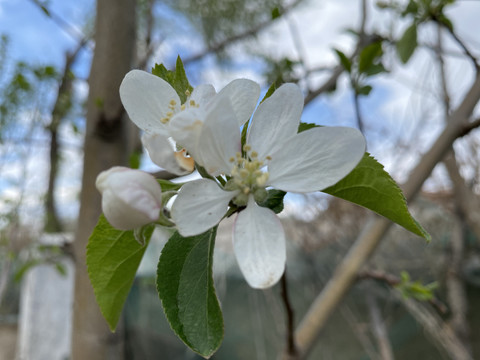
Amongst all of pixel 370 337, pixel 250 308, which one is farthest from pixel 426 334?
pixel 250 308

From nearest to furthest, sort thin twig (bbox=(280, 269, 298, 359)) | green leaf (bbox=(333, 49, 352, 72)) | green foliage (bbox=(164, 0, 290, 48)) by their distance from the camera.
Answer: thin twig (bbox=(280, 269, 298, 359)) < green leaf (bbox=(333, 49, 352, 72)) < green foliage (bbox=(164, 0, 290, 48))

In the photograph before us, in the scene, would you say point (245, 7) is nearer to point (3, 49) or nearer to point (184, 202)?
point (3, 49)

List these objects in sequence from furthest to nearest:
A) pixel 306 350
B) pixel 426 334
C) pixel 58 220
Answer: pixel 58 220 < pixel 426 334 < pixel 306 350

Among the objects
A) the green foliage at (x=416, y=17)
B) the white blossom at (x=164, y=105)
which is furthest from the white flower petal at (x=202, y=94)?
the green foliage at (x=416, y=17)

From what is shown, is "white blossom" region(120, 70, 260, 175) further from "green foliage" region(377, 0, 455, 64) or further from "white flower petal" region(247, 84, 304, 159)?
"green foliage" region(377, 0, 455, 64)

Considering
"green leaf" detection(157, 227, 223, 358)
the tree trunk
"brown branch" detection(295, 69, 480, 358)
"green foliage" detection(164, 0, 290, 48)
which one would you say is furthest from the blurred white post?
"green leaf" detection(157, 227, 223, 358)

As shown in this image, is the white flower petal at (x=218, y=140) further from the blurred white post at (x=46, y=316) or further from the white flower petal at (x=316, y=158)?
the blurred white post at (x=46, y=316)
